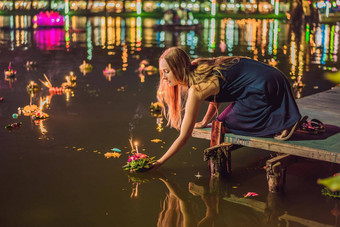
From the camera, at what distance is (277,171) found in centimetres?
537

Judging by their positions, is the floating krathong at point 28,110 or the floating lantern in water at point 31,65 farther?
the floating lantern in water at point 31,65

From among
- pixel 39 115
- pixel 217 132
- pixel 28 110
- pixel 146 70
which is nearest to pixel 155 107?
pixel 39 115

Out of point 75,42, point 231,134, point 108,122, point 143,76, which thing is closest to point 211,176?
point 231,134

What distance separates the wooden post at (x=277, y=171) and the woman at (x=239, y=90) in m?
0.23

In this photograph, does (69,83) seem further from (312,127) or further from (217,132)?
(312,127)

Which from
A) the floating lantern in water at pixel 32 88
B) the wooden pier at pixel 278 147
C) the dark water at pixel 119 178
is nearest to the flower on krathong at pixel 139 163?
the dark water at pixel 119 178

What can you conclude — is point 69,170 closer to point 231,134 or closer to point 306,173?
point 231,134

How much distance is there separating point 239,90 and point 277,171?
36.2 inches

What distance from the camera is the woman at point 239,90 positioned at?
543 cm

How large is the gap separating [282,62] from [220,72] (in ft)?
41.0

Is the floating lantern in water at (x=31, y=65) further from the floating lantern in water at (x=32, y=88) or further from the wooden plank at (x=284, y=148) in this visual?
the wooden plank at (x=284, y=148)

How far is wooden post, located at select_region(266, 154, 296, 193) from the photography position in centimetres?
530

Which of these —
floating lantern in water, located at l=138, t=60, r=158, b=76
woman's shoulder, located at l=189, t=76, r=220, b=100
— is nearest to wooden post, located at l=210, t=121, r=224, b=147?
woman's shoulder, located at l=189, t=76, r=220, b=100

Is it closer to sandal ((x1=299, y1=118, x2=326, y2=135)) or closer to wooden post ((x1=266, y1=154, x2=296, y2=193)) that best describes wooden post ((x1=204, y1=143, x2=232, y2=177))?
wooden post ((x1=266, y1=154, x2=296, y2=193))
